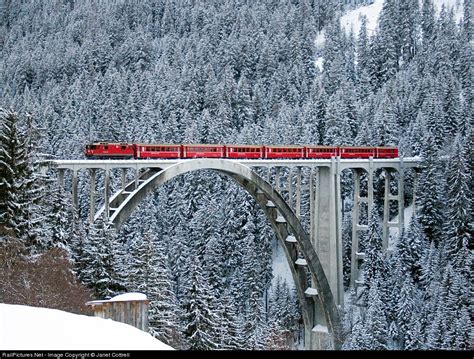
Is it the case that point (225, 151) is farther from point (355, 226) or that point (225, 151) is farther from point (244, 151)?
point (355, 226)

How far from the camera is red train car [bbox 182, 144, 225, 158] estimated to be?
126ft

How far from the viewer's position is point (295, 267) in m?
45.1

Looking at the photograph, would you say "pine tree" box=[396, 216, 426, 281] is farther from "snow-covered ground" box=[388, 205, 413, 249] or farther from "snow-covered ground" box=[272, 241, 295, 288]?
"snow-covered ground" box=[272, 241, 295, 288]

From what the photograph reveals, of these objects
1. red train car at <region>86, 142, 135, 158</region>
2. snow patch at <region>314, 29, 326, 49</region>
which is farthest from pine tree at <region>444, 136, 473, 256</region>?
snow patch at <region>314, 29, 326, 49</region>

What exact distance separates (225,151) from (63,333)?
33.5 meters

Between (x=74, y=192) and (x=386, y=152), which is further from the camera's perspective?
(x=386, y=152)

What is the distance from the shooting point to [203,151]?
39.8 meters

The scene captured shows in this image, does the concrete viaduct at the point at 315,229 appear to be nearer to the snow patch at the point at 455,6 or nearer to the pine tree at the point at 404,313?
the pine tree at the point at 404,313

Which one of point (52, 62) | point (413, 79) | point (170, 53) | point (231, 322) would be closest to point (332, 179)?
point (231, 322)

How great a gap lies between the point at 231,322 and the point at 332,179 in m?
13.3

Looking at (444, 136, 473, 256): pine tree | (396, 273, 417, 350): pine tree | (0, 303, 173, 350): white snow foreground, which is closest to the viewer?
(0, 303, 173, 350): white snow foreground

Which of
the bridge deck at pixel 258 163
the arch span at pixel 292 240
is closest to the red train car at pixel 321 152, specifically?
the bridge deck at pixel 258 163

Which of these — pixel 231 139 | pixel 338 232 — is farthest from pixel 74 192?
pixel 231 139

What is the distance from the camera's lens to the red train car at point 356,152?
4859cm
